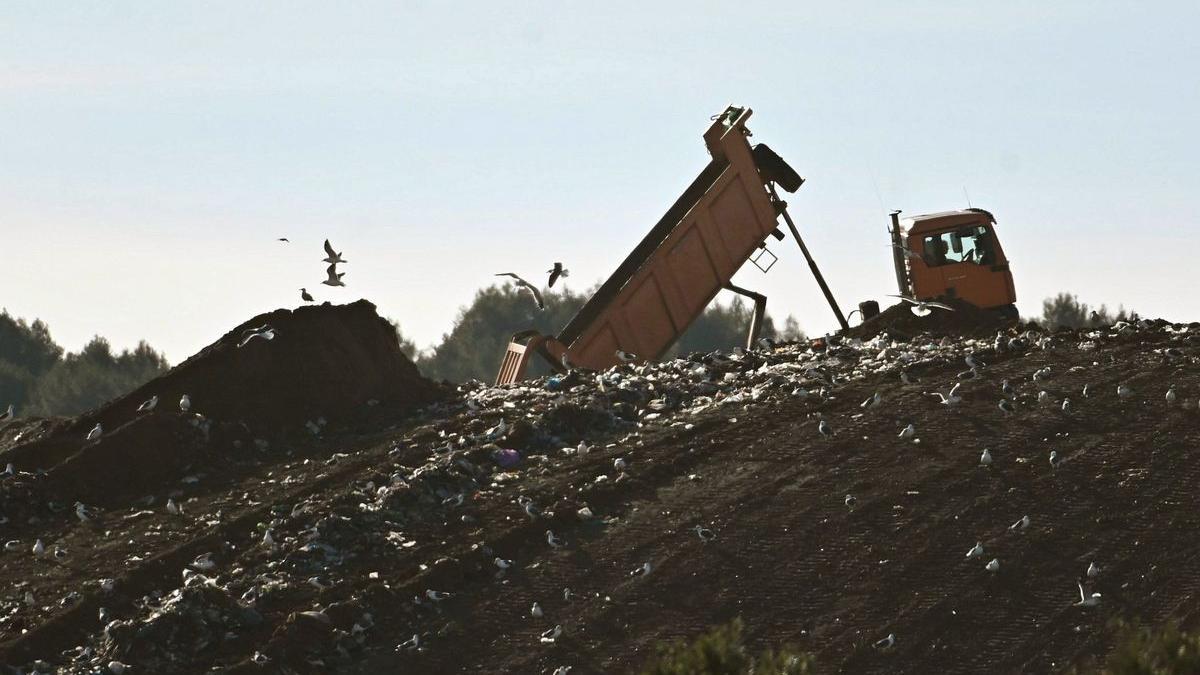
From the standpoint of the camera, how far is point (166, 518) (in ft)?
49.7

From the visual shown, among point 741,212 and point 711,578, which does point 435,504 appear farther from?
point 741,212

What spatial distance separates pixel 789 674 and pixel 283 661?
5.03 meters

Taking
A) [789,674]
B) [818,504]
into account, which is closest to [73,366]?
[818,504]

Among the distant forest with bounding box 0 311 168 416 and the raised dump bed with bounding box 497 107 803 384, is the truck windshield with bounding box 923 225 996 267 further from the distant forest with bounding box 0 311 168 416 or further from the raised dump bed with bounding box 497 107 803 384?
the distant forest with bounding box 0 311 168 416

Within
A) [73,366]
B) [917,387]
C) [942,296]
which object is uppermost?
[73,366]

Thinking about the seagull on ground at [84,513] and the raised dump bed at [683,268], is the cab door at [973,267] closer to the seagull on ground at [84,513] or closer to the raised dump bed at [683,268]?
the raised dump bed at [683,268]

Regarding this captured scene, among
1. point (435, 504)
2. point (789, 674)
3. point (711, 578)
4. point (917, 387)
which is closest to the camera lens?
point (789, 674)

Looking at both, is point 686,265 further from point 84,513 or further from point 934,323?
point 84,513

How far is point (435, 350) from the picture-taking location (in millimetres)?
55781

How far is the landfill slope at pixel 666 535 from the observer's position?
41.0 feet

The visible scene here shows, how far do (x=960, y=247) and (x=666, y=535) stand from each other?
33.2 ft

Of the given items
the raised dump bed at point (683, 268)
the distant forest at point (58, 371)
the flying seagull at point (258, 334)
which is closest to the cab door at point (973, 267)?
the raised dump bed at point (683, 268)

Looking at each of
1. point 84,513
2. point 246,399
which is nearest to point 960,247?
point 246,399

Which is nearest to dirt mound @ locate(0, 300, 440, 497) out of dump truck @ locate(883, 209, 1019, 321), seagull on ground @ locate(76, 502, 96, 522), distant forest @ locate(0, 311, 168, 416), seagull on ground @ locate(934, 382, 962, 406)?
seagull on ground @ locate(76, 502, 96, 522)
